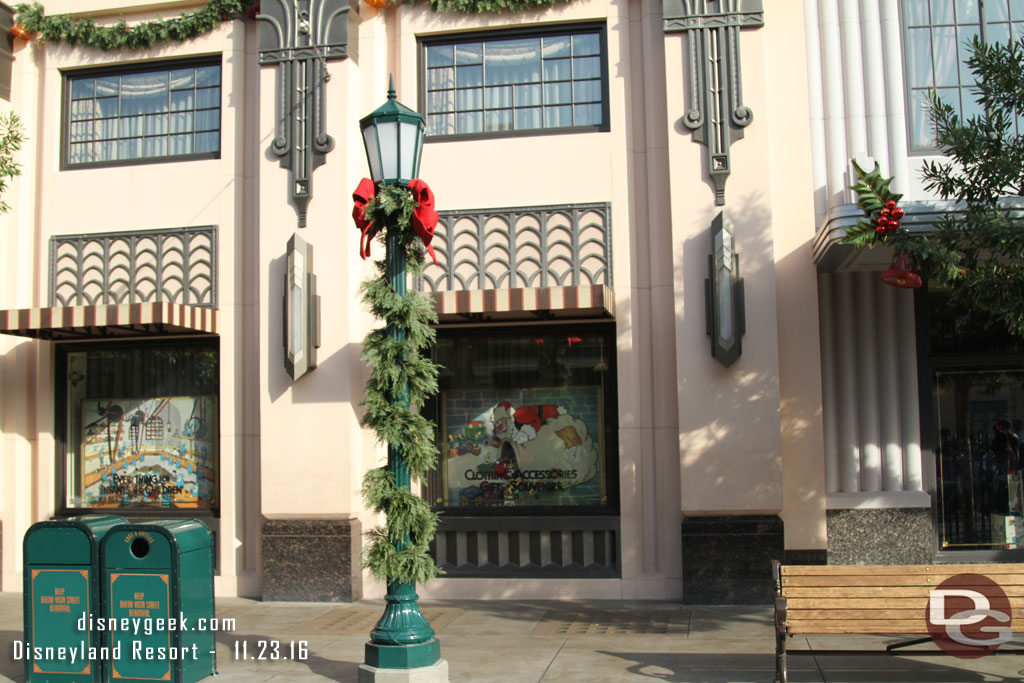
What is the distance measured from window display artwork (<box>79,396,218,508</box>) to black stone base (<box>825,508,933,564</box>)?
763 centimetres

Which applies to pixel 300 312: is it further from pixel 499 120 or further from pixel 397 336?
pixel 397 336

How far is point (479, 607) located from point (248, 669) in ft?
11.0

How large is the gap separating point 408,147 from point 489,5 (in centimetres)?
474

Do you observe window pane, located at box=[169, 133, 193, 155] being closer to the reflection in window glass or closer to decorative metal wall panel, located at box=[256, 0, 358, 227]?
decorative metal wall panel, located at box=[256, 0, 358, 227]

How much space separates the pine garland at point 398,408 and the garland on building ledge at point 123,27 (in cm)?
613

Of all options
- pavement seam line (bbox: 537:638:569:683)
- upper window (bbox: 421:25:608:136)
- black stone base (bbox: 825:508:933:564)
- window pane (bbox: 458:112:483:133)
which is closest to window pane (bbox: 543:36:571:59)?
upper window (bbox: 421:25:608:136)

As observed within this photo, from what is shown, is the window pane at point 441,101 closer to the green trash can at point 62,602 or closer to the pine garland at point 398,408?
the pine garland at point 398,408

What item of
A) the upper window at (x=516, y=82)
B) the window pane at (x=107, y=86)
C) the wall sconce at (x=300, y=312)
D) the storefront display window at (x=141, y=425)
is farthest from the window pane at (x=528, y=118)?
the window pane at (x=107, y=86)

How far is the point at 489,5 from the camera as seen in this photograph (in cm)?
1183

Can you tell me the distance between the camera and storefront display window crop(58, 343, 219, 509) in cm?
1253

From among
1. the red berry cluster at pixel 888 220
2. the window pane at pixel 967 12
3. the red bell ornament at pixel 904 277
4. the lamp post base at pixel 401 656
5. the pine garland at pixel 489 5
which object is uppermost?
the pine garland at pixel 489 5

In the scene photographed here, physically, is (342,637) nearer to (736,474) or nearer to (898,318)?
(736,474)

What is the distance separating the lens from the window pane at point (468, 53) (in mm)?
12195

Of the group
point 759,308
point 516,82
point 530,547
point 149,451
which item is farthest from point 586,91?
point 149,451
